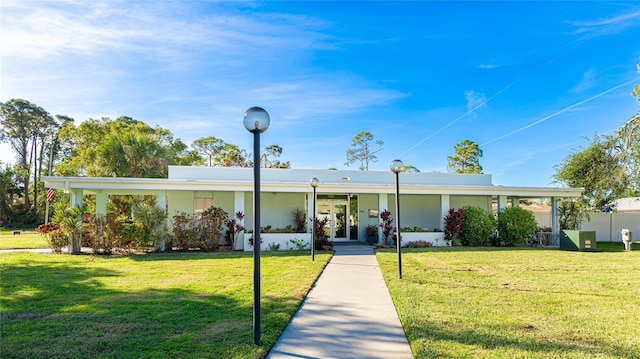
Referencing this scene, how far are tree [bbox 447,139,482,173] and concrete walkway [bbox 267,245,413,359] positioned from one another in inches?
1298

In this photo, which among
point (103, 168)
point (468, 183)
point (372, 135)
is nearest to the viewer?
point (468, 183)

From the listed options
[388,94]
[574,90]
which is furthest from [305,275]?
[574,90]

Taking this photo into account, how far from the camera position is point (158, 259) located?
1174 cm

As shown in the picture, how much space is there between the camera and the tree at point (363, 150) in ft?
137

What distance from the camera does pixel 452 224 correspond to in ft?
51.1

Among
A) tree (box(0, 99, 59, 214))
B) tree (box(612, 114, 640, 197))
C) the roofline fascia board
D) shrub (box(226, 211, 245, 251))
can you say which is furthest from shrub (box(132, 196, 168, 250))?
tree (box(0, 99, 59, 214))

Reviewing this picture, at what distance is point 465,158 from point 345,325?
3691cm

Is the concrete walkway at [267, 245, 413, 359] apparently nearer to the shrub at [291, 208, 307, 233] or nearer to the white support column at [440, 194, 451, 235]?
the shrub at [291, 208, 307, 233]

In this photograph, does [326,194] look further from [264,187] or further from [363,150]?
[363,150]

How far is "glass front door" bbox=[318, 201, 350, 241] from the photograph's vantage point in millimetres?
18109

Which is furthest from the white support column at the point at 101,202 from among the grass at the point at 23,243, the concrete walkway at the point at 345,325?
the concrete walkway at the point at 345,325

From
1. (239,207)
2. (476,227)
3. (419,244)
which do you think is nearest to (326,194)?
(239,207)

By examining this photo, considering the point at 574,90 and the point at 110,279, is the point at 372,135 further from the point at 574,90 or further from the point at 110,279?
the point at 110,279

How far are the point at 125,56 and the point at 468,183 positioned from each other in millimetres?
17232
